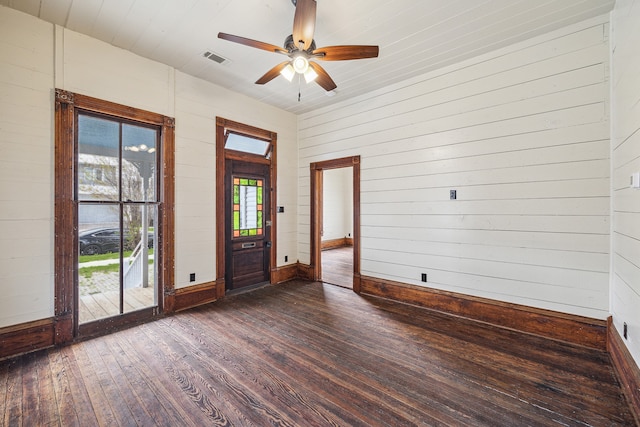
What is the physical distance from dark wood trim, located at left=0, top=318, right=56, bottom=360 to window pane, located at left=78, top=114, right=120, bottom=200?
4.38 ft

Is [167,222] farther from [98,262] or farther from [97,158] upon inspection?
[97,158]

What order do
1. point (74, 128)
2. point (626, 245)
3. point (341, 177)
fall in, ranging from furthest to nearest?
point (341, 177) < point (74, 128) < point (626, 245)

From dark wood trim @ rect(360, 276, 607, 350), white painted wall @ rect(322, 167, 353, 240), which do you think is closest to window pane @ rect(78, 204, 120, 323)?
dark wood trim @ rect(360, 276, 607, 350)

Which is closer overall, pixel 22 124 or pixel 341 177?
pixel 22 124

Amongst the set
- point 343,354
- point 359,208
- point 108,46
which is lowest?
point 343,354

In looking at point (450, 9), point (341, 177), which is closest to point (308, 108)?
point (450, 9)

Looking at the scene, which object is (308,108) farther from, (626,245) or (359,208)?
(626,245)

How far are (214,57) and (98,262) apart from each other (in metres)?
2.87

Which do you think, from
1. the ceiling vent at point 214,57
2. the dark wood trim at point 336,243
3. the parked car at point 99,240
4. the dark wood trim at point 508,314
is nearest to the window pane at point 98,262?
the parked car at point 99,240

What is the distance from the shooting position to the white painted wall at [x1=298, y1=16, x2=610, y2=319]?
267 cm

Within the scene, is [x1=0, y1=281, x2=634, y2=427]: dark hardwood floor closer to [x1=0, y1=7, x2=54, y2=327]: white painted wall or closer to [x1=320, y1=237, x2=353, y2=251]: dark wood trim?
[x1=0, y1=7, x2=54, y2=327]: white painted wall

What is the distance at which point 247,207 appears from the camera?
15.4 feet

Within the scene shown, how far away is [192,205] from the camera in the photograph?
3832 mm

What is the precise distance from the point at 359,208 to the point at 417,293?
159cm
